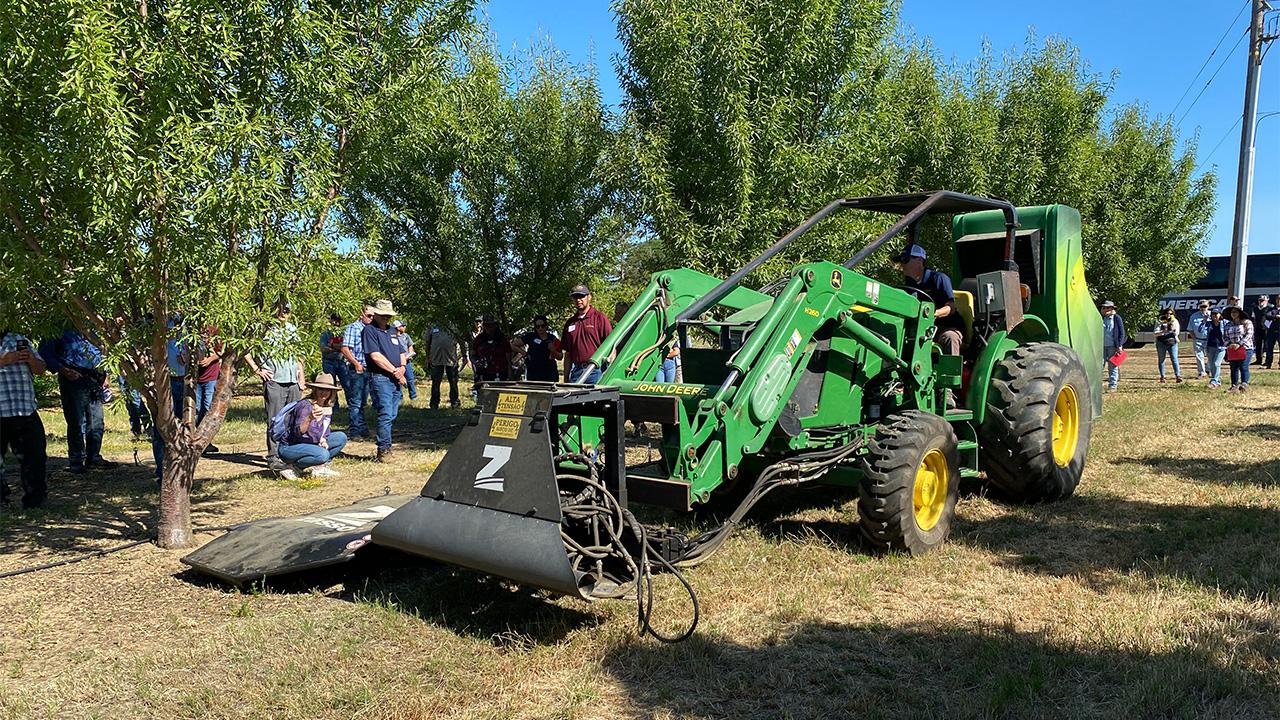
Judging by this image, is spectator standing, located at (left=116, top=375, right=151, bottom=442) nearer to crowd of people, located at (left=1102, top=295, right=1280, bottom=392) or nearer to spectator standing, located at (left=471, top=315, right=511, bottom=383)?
spectator standing, located at (left=471, top=315, right=511, bottom=383)

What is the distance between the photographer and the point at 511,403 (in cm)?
436

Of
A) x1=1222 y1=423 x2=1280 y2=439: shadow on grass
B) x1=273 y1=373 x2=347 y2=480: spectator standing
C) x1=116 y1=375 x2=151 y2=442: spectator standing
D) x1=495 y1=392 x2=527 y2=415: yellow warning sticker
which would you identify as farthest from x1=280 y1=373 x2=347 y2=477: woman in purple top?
x1=1222 y1=423 x2=1280 y2=439: shadow on grass

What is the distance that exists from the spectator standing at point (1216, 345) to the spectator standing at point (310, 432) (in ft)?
50.9

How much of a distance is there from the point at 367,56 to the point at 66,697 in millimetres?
4455

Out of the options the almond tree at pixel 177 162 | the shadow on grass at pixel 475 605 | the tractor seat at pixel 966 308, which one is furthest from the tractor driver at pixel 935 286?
the almond tree at pixel 177 162

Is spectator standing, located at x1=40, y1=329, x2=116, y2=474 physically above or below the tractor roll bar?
below

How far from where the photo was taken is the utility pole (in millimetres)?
17844

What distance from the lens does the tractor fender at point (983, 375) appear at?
655cm

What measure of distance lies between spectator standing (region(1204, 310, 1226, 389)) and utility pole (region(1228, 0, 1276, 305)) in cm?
159

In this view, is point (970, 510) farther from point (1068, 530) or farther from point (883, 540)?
point (883, 540)

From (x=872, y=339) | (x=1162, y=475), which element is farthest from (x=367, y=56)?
(x=1162, y=475)

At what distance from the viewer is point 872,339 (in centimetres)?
577

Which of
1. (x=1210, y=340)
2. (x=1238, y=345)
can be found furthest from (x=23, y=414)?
(x=1210, y=340)

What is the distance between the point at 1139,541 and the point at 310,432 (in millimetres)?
7307
